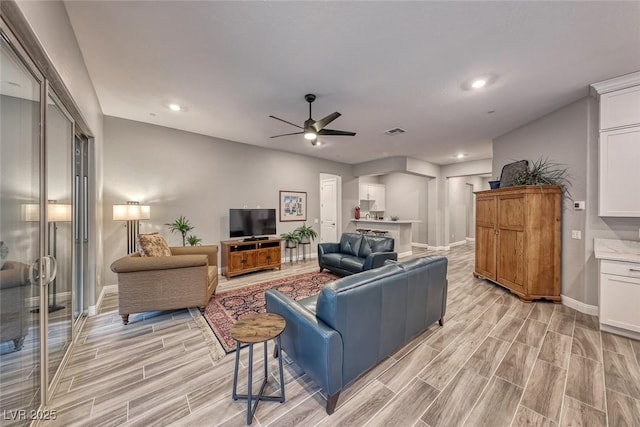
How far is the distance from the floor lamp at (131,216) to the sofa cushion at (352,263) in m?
3.36

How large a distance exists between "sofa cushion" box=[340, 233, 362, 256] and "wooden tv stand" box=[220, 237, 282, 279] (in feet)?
4.86

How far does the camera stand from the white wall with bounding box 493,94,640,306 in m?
3.00

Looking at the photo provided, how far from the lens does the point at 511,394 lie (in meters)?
1.75

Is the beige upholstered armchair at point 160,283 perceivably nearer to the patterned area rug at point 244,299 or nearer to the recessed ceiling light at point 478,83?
the patterned area rug at point 244,299

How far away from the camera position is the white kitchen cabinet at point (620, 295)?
2.45 meters

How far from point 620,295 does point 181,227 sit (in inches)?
240

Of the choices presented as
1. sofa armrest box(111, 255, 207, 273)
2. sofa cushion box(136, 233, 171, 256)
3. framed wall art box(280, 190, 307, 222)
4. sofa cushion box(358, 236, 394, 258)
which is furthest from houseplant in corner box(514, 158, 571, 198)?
sofa cushion box(136, 233, 171, 256)

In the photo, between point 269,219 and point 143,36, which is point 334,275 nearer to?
point 269,219

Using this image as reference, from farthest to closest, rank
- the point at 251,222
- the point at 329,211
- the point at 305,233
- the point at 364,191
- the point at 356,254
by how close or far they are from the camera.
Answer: the point at 364,191 → the point at 329,211 → the point at 305,233 → the point at 251,222 → the point at 356,254

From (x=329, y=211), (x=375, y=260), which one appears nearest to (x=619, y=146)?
(x=375, y=260)

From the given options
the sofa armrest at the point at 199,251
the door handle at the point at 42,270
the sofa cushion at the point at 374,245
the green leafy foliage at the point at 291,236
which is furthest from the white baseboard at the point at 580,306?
the door handle at the point at 42,270

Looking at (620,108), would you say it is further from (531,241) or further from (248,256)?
(248,256)

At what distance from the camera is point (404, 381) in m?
1.89

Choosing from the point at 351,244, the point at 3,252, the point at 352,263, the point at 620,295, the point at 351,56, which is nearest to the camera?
the point at 3,252
